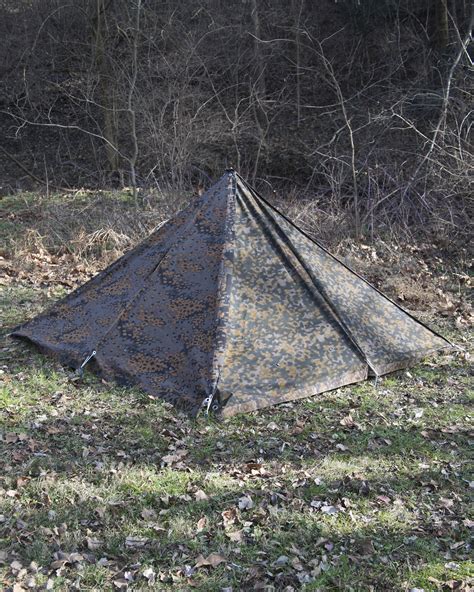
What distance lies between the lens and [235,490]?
4.70 metres

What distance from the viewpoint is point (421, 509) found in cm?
456

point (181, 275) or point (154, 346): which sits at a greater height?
point (181, 275)

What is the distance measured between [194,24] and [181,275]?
1482 cm

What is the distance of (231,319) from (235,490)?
191 cm

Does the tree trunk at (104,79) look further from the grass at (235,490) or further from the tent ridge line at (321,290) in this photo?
the grass at (235,490)

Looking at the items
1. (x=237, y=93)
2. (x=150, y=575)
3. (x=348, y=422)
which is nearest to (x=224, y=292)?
(x=348, y=422)

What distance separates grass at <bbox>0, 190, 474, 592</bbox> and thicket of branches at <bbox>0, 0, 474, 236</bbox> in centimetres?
672

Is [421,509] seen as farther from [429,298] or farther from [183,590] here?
[429,298]

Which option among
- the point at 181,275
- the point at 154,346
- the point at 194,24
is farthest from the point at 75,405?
the point at 194,24

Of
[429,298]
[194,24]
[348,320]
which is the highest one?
[194,24]

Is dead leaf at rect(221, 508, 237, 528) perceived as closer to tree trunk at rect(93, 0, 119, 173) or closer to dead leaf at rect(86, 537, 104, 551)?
dead leaf at rect(86, 537, 104, 551)

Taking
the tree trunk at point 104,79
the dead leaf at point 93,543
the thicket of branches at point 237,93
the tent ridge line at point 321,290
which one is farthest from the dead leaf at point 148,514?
the tree trunk at point 104,79

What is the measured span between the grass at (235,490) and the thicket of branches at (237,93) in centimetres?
672

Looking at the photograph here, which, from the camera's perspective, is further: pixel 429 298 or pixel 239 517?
pixel 429 298
